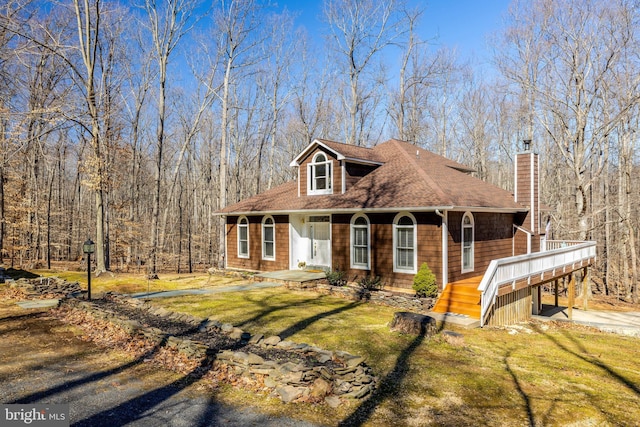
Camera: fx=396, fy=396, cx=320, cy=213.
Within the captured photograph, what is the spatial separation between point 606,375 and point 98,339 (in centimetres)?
1002

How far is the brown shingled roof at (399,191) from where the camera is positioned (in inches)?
514

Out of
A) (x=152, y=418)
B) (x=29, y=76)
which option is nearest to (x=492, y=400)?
(x=152, y=418)

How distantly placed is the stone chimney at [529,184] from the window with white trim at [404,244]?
633cm

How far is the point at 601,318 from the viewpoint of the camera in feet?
54.0

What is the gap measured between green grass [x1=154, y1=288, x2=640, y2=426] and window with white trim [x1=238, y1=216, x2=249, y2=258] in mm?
6576

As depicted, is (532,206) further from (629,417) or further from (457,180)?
(629,417)

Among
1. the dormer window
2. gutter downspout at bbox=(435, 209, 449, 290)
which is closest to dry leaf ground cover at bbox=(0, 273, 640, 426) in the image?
gutter downspout at bbox=(435, 209, 449, 290)

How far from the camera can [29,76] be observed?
21.1 m

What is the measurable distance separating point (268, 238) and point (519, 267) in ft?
33.4

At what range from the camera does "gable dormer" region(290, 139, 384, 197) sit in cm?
1552

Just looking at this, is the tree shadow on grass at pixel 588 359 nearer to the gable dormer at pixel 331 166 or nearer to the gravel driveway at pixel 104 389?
the gravel driveway at pixel 104 389

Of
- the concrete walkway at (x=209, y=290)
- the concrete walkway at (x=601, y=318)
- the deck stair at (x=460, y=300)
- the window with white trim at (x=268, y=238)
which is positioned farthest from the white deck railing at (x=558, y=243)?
the concrete walkway at (x=209, y=290)

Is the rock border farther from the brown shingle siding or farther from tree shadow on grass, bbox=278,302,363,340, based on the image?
the brown shingle siding

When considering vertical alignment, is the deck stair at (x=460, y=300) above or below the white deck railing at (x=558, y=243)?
below
